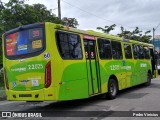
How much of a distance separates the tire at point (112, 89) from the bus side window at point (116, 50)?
118 centimetres

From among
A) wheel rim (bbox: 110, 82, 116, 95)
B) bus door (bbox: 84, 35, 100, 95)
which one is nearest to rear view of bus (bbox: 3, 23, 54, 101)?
bus door (bbox: 84, 35, 100, 95)

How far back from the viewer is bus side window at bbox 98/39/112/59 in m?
12.9

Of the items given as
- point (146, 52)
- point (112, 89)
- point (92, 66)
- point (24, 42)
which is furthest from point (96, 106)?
point (146, 52)

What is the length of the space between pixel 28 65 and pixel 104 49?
3.99m

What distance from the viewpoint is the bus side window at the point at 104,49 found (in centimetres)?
1291

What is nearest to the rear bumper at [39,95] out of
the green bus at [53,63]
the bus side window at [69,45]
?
the green bus at [53,63]

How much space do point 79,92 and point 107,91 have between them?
2.41 meters

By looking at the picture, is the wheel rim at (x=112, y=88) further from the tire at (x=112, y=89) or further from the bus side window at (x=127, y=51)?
the bus side window at (x=127, y=51)

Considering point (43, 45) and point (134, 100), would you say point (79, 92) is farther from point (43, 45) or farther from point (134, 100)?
point (134, 100)

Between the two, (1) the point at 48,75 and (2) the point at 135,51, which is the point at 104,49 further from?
(2) the point at 135,51

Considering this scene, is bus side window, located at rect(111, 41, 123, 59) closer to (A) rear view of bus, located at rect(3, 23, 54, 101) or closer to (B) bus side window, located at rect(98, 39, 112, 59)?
(B) bus side window, located at rect(98, 39, 112, 59)

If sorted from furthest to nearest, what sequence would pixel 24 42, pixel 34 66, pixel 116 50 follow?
1. pixel 116 50
2. pixel 24 42
3. pixel 34 66

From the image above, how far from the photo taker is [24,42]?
10.7 metres

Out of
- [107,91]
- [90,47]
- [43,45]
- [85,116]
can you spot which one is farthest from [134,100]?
[43,45]
